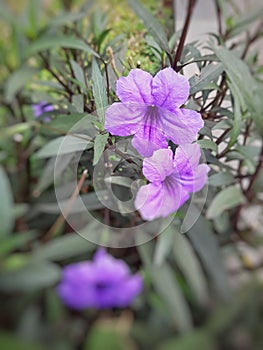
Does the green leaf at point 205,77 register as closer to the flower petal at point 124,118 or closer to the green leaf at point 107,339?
the flower petal at point 124,118

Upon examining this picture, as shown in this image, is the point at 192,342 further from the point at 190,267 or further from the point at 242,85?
the point at 242,85

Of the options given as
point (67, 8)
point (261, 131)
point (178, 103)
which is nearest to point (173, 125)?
Result: point (178, 103)

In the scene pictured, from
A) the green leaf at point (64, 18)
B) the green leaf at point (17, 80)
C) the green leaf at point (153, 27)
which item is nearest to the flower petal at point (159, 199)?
the green leaf at point (153, 27)

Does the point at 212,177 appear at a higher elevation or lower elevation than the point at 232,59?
lower

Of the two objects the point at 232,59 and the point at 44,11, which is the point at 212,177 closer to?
the point at 232,59

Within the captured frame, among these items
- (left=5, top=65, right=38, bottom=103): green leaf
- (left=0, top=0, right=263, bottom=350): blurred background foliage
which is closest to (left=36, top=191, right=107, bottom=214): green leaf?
(left=0, top=0, right=263, bottom=350): blurred background foliage
